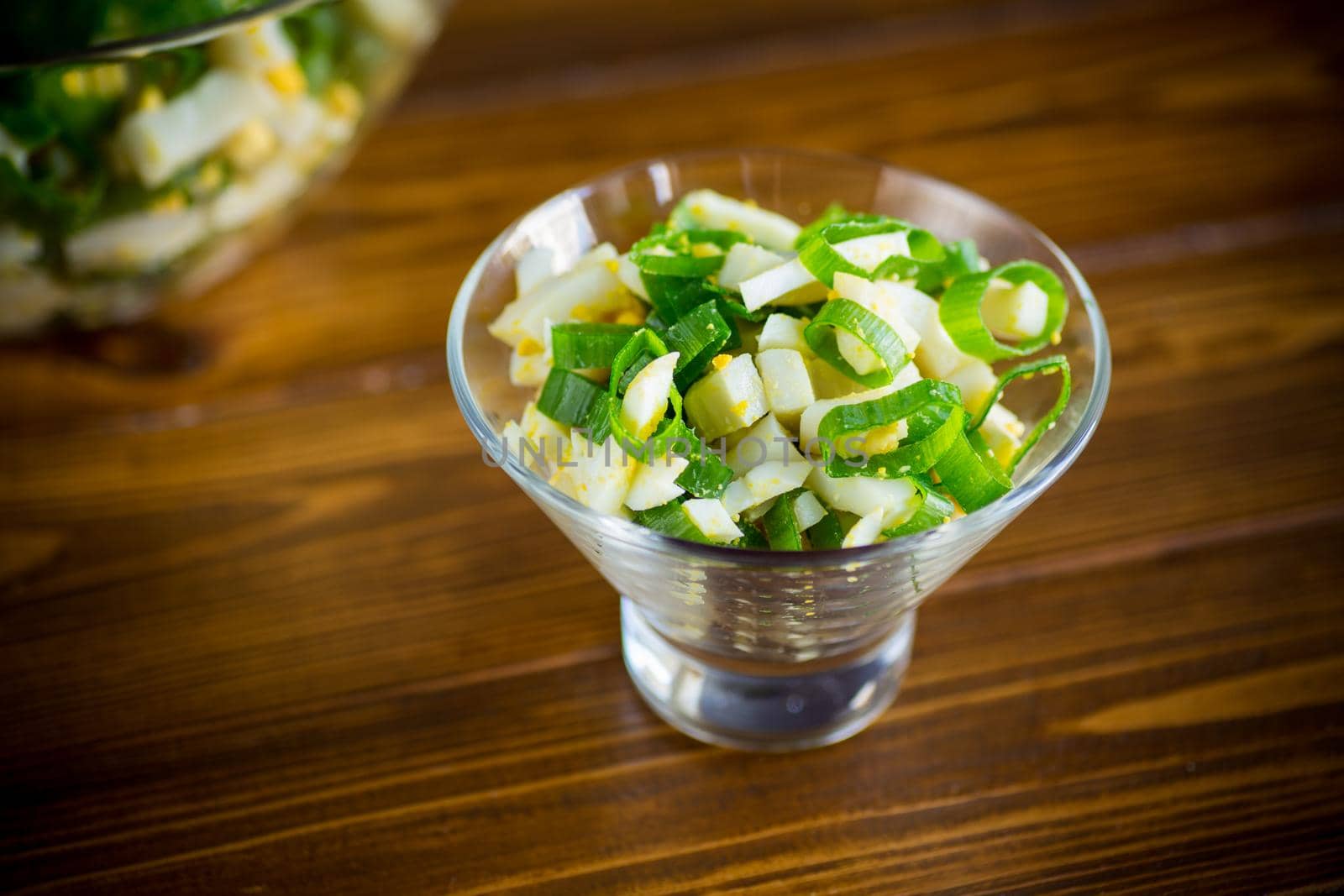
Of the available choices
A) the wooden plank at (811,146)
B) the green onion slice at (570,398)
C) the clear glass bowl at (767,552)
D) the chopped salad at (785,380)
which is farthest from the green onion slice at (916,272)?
the wooden plank at (811,146)

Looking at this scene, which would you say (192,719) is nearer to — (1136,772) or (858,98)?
(1136,772)

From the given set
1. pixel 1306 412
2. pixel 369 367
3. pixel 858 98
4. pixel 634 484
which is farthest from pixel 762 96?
pixel 634 484

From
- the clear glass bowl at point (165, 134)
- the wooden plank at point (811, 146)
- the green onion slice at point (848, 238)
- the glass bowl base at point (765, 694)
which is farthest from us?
the wooden plank at point (811, 146)

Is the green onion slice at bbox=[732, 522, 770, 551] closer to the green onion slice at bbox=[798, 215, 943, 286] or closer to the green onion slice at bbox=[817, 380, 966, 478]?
the green onion slice at bbox=[817, 380, 966, 478]

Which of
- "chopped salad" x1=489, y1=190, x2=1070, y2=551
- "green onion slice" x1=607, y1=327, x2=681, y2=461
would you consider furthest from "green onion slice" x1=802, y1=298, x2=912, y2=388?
"green onion slice" x1=607, y1=327, x2=681, y2=461

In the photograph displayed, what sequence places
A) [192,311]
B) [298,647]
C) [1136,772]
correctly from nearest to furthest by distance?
[1136,772]
[298,647]
[192,311]

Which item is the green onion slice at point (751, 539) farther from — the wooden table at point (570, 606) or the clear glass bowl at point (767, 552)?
the wooden table at point (570, 606)
